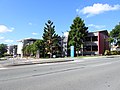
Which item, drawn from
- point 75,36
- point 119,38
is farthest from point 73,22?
point 119,38

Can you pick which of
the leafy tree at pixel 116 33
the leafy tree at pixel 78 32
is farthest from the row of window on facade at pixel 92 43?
the leafy tree at pixel 78 32

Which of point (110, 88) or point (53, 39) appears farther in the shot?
point (53, 39)

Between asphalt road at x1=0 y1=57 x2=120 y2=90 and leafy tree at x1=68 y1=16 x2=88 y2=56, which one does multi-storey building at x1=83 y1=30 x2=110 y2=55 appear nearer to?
leafy tree at x1=68 y1=16 x2=88 y2=56

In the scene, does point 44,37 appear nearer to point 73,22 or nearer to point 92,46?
point 73,22

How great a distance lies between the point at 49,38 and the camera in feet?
224

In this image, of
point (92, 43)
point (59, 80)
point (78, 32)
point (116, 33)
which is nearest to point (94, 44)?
point (92, 43)

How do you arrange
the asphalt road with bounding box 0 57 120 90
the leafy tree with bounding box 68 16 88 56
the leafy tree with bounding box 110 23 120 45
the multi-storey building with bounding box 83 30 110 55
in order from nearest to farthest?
the asphalt road with bounding box 0 57 120 90, the leafy tree with bounding box 68 16 88 56, the multi-storey building with bounding box 83 30 110 55, the leafy tree with bounding box 110 23 120 45

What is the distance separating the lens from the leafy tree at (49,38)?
6800 cm

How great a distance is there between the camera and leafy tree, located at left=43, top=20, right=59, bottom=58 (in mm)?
68000

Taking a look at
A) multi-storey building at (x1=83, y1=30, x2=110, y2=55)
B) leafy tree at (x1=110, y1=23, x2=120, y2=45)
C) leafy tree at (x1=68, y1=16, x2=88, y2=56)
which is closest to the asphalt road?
leafy tree at (x1=68, y1=16, x2=88, y2=56)

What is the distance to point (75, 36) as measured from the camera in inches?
2547

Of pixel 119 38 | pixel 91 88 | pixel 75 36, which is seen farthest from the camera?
pixel 119 38

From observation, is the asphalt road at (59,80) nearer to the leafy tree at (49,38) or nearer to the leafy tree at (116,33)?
the leafy tree at (49,38)

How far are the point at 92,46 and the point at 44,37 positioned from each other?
16915mm
